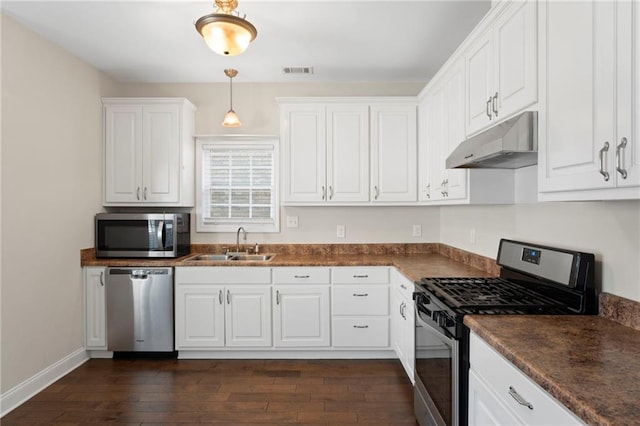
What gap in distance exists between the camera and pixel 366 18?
2.47 meters

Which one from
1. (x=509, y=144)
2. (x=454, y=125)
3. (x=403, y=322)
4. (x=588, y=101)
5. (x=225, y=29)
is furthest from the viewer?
(x=403, y=322)

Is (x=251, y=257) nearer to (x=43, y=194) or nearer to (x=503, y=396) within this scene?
(x=43, y=194)

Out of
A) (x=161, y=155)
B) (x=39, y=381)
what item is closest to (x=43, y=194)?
(x=161, y=155)

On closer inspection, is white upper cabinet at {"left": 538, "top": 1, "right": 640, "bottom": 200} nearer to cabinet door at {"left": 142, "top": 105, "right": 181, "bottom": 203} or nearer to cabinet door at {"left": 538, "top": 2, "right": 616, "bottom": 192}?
cabinet door at {"left": 538, "top": 2, "right": 616, "bottom": 192}

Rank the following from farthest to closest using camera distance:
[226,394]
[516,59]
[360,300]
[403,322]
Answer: [360,300] < [403,322] < [226,394] < [516,59]

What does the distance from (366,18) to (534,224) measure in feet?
5.81

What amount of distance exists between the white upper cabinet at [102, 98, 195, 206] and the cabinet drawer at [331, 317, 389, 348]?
1.95 meters

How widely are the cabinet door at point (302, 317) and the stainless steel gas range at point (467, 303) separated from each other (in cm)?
109

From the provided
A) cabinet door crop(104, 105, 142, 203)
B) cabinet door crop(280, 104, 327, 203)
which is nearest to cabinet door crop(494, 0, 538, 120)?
cabinet door crop(280, 104, 327, 203)

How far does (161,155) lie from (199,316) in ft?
5.22

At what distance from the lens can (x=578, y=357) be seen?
3.63ft

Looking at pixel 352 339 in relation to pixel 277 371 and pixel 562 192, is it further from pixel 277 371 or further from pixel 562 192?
pixel 562 192

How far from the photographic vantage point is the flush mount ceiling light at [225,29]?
1.88 metres

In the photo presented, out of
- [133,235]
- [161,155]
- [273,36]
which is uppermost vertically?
[273,36]
